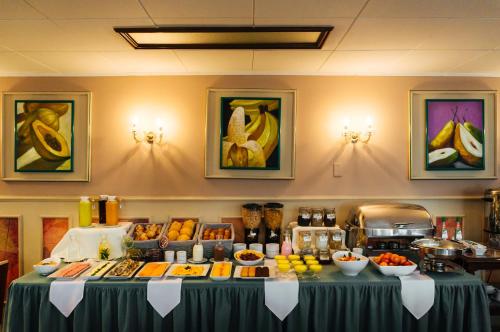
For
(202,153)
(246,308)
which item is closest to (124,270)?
(246,308)

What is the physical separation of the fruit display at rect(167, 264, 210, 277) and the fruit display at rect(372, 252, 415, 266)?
1.27 m

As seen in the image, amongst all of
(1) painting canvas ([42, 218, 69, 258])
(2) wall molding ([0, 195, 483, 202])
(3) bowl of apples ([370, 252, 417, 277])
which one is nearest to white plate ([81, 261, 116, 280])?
(2) wall molding ([0, 195, 483, 202])

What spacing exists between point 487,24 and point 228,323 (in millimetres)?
2533

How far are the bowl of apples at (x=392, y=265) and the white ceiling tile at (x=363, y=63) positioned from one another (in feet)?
5.14

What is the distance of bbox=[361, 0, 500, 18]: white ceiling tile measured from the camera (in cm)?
188

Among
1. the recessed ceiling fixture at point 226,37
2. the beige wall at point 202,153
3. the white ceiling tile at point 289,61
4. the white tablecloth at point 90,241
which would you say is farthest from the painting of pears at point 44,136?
the white ceiling tile at point 289,61

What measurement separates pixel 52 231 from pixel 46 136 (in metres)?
0.90

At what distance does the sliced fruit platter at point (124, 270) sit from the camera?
2.35 metres

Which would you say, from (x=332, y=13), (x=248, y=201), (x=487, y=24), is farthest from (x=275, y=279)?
(x=487, y=24)

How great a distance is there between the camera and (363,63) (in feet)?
9.71

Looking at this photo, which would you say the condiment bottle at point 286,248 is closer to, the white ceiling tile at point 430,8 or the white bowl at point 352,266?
the white bowl at point 352,266

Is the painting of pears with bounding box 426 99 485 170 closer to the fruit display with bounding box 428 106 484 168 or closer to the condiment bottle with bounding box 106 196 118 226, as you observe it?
the fruit display with bounding box 428 106 484 168

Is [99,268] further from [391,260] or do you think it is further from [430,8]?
[430,8]

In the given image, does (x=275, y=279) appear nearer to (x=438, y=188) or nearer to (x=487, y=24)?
(x=438, y=188)
